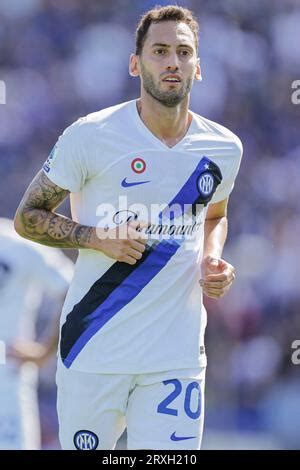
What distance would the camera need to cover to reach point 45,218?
11.3ft

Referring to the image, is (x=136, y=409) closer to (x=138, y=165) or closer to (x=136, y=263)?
(x=136, y=263)

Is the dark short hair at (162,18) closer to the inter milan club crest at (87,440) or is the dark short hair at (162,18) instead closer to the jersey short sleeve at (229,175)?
the jersey short sleeve at (229,175)

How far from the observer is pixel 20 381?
185 inches

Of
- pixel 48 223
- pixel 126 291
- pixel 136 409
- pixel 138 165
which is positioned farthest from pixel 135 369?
pixel 138 165

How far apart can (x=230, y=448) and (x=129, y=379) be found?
2.19 metres

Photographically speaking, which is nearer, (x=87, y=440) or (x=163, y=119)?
(x=87, y=440)

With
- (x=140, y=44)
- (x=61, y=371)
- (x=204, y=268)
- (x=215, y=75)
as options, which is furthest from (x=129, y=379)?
(x=215, y=75)

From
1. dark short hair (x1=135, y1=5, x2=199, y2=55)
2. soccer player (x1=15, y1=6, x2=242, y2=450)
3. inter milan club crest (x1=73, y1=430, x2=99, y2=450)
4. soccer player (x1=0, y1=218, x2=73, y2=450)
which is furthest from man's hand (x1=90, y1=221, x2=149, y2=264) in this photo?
soccer player (x1=0, y1=218, x2=73, y2=450)

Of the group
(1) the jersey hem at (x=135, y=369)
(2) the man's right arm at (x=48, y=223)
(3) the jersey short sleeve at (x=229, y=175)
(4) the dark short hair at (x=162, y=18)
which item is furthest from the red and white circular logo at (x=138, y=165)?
(1) the jersey hem at (x=135, y=369)

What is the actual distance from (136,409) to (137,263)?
528 mm

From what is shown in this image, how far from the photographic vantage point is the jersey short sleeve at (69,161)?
336 cm

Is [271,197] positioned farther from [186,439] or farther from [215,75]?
[186,439]

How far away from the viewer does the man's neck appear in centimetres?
352
